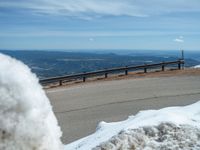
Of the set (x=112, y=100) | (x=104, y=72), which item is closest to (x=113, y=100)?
(x=112, y=100)

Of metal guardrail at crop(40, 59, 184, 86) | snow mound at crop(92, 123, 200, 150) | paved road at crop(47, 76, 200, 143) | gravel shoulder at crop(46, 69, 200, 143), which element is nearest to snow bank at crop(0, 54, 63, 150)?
snow mound at crop(92, 123, 200, 150)

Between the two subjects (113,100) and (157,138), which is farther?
(113,100)

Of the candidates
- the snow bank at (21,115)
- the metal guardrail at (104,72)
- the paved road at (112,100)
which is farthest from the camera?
the metal guardrail at (104,72)

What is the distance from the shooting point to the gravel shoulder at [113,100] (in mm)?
16172

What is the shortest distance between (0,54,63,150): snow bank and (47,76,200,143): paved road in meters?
11.9

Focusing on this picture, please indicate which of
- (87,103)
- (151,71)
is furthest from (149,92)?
(151,71)

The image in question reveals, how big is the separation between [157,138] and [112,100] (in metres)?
15.7

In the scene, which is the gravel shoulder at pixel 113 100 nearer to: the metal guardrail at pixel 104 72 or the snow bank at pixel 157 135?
the metal guardrail at pixel 104 72

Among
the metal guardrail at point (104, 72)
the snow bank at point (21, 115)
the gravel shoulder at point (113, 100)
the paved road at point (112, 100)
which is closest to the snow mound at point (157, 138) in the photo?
the snow bank at point (21, 115)

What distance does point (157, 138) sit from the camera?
5113mm

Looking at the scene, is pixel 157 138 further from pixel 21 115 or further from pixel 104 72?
pixel 104 72

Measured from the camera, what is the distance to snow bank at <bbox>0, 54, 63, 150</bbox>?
1.36m

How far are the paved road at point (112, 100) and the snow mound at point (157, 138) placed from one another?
26.8 ft

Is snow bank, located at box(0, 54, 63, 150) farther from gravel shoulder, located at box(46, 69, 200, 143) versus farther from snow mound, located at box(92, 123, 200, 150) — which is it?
gravel shoulder, located at box(46, 69, 200, 143)
